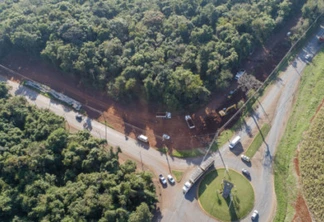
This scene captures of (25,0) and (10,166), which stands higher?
(25,0)

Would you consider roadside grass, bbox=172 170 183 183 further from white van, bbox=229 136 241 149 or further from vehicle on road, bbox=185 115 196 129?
white van, bbox=229 136 241 149

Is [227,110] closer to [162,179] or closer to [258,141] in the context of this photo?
[258,141]

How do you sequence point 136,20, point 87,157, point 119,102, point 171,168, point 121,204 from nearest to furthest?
point 121,204, point 87,157, point 171,168, point 119,102, point 136,20

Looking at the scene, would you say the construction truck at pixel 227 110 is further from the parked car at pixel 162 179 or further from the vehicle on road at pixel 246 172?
the parked car at pixel 162 179

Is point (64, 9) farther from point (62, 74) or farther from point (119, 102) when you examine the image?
point (119, 102)

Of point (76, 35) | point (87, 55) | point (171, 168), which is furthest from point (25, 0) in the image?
point (171, 168)

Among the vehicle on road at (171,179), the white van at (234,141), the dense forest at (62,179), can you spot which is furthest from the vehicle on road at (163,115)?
the dense forest at (62,179)

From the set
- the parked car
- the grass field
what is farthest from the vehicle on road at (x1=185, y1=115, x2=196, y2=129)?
the grass field
